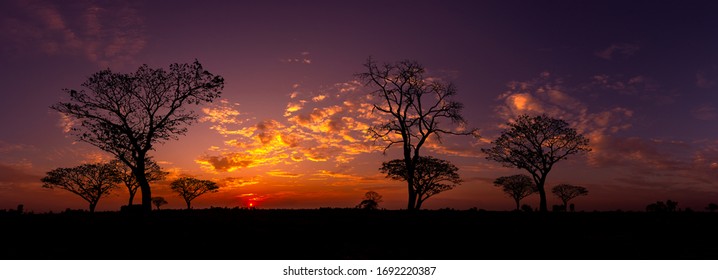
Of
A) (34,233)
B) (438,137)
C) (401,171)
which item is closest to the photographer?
(34,233)

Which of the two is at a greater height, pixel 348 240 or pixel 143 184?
pixel 143 184

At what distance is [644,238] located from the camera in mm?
19797

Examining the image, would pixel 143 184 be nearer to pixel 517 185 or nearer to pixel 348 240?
pixel 348 240

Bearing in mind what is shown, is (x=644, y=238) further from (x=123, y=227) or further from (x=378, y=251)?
(x=123, y=227)

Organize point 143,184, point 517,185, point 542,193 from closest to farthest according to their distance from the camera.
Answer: point 143,184 → point 542,193 → point 517,185

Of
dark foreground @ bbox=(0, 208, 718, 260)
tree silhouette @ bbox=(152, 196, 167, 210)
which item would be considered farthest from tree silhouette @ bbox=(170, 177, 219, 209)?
dark foreground @ bbox=(0, 208, 718, 260)

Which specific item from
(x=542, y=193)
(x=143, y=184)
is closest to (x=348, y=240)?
(x=143, y=184)

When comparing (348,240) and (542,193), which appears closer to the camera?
(348,240)

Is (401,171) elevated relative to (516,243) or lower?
elevated

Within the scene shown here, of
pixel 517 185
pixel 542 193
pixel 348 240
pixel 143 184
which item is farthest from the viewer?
pixel 517 185

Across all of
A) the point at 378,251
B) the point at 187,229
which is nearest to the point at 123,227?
the point at 187,229

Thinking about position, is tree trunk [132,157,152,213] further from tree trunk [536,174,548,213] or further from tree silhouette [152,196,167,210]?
tree silhouette [152,196,167,210]

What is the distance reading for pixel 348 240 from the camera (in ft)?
59.8
